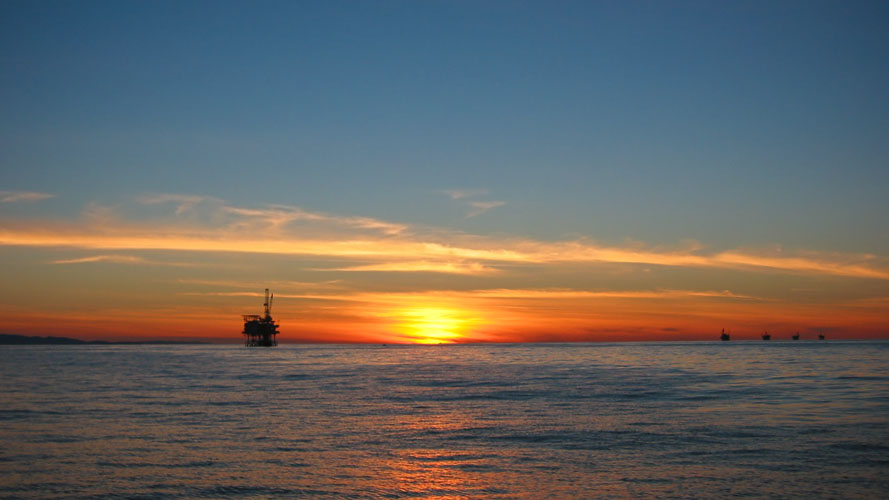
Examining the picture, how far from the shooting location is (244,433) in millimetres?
25750

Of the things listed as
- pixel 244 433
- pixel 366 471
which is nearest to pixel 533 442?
pixel 366 471

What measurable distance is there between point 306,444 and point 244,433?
3.81 meters

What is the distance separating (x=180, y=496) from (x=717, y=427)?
19672 mm

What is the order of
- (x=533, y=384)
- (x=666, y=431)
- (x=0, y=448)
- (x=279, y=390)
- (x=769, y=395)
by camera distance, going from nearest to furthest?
1. (x=0, y=448)
2. (x=666, y=431)
3. (x=769, y=395)
4. (x=279, y=390)
5. (x=533, y=384)

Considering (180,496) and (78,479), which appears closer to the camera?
(180,496)

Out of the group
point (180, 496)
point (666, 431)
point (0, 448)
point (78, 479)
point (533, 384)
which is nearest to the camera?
point (180, 496)

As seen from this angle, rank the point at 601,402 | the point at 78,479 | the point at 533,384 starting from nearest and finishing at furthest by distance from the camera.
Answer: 1. the point at 78,479
2. the point at 601,402
3. the point at 533,384

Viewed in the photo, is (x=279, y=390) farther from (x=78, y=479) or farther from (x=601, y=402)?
(x=78, y=479)

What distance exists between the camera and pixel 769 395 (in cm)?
3931

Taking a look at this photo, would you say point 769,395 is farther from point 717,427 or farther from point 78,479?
point 78,479

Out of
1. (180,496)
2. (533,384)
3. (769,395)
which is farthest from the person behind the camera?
(533,384)

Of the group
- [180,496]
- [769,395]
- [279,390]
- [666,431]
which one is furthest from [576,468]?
[279,390]

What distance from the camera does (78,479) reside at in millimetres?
17984

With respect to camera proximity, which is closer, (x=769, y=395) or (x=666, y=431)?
(x=666, y=431)
